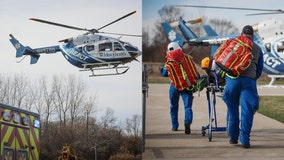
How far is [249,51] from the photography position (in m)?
5.25

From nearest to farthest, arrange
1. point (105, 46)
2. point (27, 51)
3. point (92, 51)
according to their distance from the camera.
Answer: point (27, 51) < point (105, 46) < point (92, 51)

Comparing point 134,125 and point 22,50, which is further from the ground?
point 22,50

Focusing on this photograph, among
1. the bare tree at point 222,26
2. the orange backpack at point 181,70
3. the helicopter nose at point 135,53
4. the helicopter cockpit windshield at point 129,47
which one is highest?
the bare tree at point 222,26

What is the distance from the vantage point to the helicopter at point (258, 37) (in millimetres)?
5742

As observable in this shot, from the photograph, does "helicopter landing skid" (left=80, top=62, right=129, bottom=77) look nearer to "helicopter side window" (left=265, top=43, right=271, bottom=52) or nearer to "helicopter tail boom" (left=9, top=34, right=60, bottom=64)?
"helicopter tail boom" (left=9, top=34, right=60, bottom=64)

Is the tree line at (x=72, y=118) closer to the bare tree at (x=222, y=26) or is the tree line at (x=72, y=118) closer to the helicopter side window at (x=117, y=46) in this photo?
the helicopter side window at (x=117, y=46)

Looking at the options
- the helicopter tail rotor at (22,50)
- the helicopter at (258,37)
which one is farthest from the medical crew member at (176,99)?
the helicopter tail rotor at (22,50)

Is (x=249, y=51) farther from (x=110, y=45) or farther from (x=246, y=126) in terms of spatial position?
(x=110, y=45)

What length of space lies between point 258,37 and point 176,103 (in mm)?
877

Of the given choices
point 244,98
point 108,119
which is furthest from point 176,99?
point 244,98

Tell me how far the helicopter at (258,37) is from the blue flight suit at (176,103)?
0.34 m

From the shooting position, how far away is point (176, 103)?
590 cm

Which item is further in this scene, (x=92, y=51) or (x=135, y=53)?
(x=92, y=51)

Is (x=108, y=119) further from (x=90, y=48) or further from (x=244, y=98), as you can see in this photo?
(x=244, y=98)
